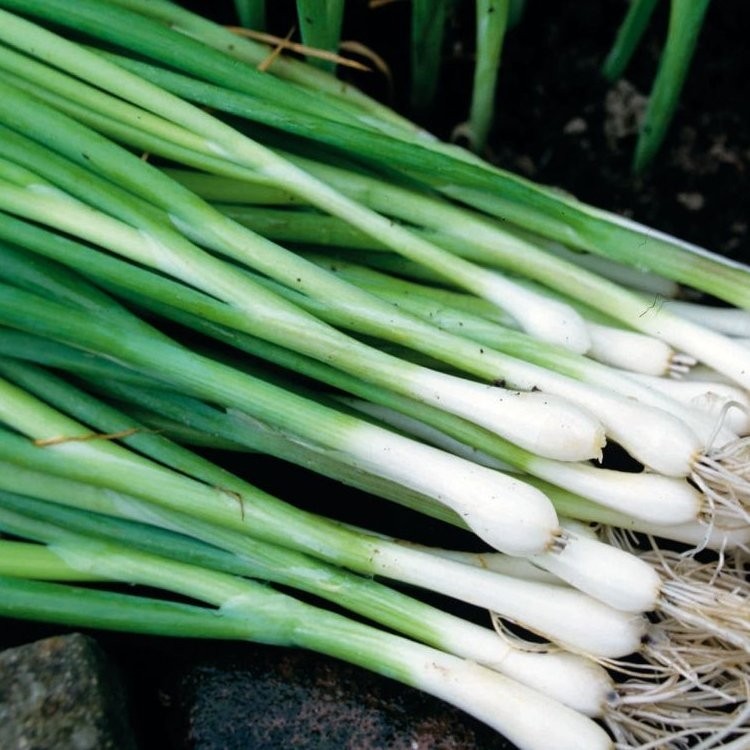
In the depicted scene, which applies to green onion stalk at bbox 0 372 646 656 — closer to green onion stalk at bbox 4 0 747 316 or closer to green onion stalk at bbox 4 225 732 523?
green onion stalk at bbox 4 225 732 523

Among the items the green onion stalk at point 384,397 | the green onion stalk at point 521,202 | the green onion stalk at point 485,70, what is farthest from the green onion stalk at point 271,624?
the green onion stalk at point 485,70

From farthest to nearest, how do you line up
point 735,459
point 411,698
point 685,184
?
point 685,184 → point 411,698 → point 735,459

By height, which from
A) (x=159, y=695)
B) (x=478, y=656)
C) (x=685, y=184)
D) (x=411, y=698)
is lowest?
(x=159, y=695)

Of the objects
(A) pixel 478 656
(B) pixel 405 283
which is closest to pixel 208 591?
(A) pixel 478 656

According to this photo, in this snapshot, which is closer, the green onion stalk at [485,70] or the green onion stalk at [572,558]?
the green onion stalk at [572,558]

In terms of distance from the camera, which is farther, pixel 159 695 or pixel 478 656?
pixel 159 695

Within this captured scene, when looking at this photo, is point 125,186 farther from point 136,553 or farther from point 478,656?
point 478,656

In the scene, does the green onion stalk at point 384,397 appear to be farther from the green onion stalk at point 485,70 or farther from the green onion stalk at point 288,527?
the green onion stalk at point 485,70
